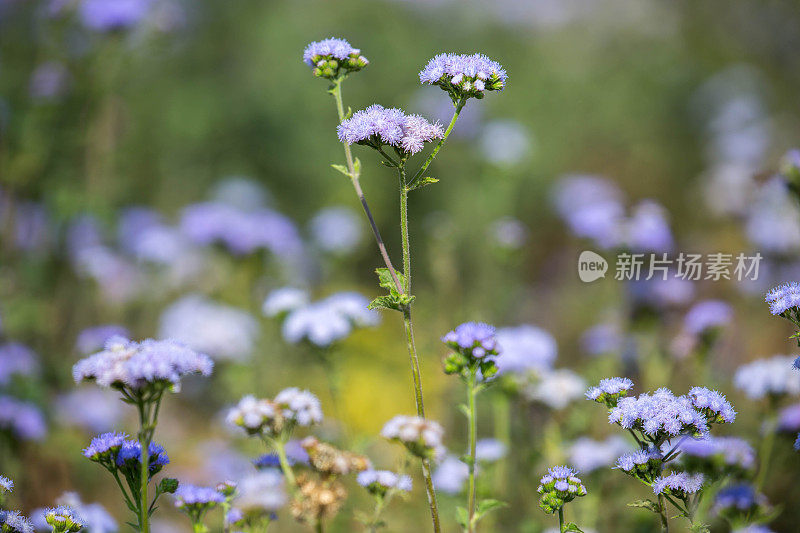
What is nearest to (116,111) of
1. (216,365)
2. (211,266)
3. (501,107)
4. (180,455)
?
(211,266)

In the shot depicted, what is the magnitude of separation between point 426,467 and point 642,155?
10.8 m

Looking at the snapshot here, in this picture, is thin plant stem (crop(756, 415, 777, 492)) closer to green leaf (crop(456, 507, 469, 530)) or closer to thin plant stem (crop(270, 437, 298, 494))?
green leaf (crop(456, 507, 469, 530))

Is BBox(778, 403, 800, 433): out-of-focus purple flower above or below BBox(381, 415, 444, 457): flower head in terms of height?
above

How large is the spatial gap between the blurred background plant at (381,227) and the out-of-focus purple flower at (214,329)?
1.6 inches

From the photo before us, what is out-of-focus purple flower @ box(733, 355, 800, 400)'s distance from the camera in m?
3.09

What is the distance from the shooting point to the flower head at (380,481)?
2.19m

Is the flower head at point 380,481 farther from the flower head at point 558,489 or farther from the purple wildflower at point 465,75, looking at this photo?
the purple wildflower at point 465,75

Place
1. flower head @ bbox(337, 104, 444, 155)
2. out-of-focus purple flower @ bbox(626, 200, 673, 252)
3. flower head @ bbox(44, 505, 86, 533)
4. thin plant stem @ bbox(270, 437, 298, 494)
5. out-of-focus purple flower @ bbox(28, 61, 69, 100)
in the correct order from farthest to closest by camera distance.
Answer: out-of-focus purple flower @ bbox(28, 61, 69, 100)
out-of-focus purple flower @ bbox(626, 200, 673, 252)
thin plant stem @ bbox(270, 437, 298, 494)
flower head @ bbox(337, 104, 444, 155)
flower head @ bbox(44, 505, 86, 533)

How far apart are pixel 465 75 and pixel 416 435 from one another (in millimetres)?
1219

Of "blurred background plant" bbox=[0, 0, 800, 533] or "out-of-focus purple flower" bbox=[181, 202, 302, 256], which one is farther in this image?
"out-of-focus purple flower" bbox=[181, 202, 302, 256]

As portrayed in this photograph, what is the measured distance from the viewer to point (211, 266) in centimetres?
734

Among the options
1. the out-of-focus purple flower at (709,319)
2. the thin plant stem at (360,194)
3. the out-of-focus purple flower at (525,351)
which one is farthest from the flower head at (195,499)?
the out-of-focus purple flower at (709,319)

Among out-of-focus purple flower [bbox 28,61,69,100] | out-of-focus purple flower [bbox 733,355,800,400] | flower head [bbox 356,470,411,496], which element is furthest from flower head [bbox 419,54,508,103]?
out-of-focus purple flower [bbox 28,61,69,100]

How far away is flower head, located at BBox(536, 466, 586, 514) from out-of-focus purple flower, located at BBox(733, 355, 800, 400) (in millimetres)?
1440
